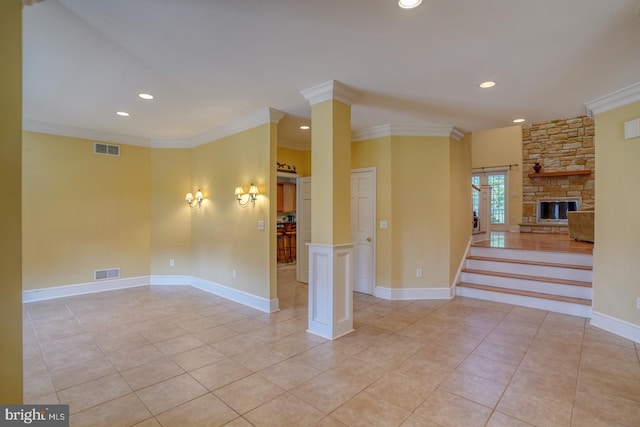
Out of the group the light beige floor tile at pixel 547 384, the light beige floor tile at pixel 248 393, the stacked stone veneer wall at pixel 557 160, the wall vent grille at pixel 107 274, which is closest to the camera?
the light beige floor tile at pixel 248 393

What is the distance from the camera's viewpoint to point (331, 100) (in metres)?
3.41

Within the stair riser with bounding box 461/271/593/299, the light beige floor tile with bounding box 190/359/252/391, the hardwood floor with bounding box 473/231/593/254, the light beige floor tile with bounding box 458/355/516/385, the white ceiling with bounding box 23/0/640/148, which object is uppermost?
the white ceiling with bounding box 23/0/640/148

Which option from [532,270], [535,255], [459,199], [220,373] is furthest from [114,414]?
[535,255]

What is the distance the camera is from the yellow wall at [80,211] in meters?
4.83

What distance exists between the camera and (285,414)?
85.0 inches

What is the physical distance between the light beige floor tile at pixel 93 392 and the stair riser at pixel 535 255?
5549 millimetres

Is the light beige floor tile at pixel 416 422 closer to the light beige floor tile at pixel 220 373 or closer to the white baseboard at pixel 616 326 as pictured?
the light beige floor tile at pixel 220 373


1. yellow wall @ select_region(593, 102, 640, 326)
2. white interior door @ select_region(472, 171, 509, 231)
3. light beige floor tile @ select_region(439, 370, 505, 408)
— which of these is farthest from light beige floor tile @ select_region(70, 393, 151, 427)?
white interior door @ select_region(472, 171, 509, 231)

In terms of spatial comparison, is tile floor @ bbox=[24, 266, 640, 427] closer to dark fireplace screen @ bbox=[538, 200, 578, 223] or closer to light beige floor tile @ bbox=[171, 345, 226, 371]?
light beige floor tile @ bbox=[171, 345, 226, 371]

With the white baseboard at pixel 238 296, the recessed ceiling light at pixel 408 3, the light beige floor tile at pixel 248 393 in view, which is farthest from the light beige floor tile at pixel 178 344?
the recessed ceiling light at pixel 408 3

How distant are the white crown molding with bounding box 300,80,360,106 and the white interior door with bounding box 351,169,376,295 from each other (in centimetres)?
182

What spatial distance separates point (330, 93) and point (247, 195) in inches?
81.1

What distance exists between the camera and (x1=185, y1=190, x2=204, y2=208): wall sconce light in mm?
5629

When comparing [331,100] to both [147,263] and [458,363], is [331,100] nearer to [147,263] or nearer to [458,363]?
[458,363]
